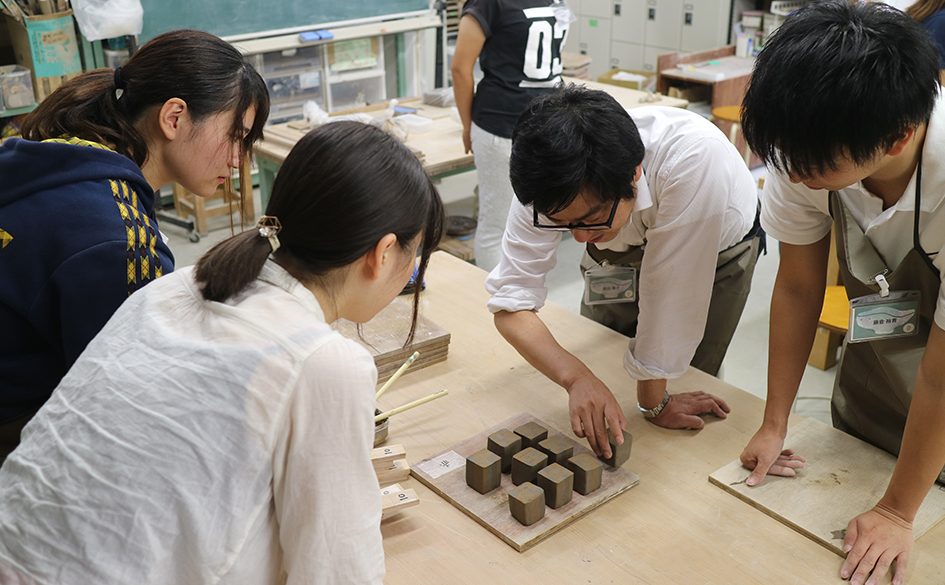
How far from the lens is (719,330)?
77.1 inches

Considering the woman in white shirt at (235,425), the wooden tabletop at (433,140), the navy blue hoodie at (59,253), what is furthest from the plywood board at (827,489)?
the wooden tabletop at (433,140)

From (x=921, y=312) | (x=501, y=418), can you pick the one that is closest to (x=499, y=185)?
(x=501, y=418)

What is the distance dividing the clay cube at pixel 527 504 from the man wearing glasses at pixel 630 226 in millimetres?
196

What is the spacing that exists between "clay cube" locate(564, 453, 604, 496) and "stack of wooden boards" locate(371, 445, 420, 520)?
0.26 m

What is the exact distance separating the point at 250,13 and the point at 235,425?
163 inches

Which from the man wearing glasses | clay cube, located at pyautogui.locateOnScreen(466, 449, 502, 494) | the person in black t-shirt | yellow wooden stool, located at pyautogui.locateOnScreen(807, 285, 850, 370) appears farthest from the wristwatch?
the person in black t-shirt

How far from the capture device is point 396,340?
1.78 metres

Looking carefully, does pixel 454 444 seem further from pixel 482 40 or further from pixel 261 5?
pixel 261 5

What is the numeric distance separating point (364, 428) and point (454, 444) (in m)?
0.62

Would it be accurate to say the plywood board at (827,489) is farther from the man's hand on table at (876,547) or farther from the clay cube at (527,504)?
the clay cube at (527,504)

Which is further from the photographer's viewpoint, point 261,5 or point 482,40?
point 261,5

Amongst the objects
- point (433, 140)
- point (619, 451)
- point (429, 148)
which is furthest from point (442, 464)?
point (433, 140)

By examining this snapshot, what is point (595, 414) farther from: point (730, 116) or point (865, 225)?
point (730, 116)

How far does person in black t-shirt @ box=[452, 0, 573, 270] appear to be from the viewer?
Answer: 3.12 meters
